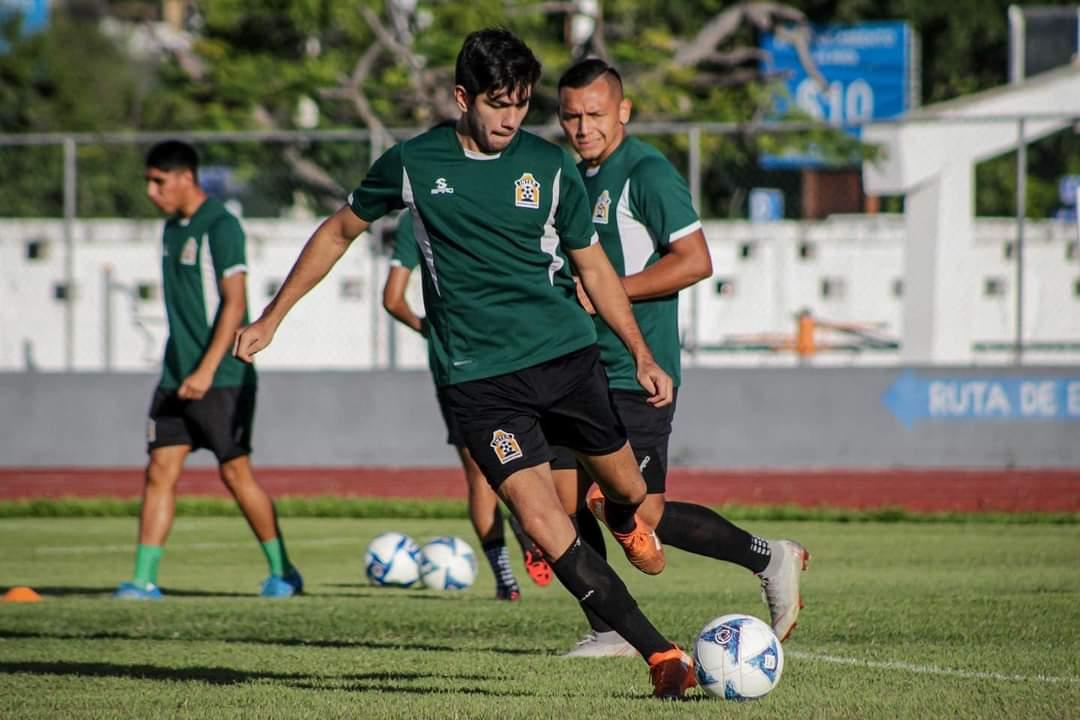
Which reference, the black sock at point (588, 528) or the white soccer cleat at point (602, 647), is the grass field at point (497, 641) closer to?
the white soccer cleat at point (602, 647)

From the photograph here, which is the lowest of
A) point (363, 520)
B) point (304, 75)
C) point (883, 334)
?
point (363, 520)

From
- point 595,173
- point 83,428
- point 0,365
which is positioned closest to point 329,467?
point 83,428

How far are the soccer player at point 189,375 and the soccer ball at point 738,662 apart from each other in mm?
4219

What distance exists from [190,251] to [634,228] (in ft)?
11.6

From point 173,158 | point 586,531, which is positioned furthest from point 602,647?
point 173,158

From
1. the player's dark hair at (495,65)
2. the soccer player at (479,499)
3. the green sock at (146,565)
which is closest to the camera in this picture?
the player's dark hair at (495,65)

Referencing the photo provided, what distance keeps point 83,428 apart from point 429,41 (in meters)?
7.54

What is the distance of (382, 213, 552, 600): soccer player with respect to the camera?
9.11 metres

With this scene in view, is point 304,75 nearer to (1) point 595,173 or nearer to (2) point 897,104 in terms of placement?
(1) point 595,173

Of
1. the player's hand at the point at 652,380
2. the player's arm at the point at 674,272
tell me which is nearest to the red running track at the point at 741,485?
the player's arm at the point at 674,272

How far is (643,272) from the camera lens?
282 inches

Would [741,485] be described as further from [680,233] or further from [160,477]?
[680,233]

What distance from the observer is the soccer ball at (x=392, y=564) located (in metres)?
10.3

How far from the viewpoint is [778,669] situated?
6.11m
